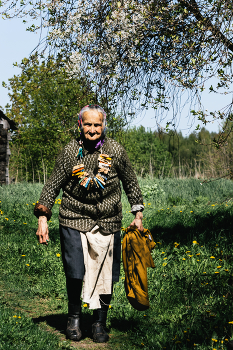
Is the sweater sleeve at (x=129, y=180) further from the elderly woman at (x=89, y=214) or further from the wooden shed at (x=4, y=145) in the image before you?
the wooden shed at (x=4, y=145)

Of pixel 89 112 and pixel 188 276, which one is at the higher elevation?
pixel 89 112

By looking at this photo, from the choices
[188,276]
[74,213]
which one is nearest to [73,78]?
[74,213]

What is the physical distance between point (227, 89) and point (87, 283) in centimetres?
277

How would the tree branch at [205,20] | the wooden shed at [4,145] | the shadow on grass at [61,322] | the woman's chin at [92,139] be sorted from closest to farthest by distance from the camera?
the woman's chin at [92,139], the shadow on grass at [61,322], the tree branch at [205,20], the wooden shed at [4,145]

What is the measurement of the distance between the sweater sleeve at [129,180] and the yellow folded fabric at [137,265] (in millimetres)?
204

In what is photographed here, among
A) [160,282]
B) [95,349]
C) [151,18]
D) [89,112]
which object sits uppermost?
[151,18]

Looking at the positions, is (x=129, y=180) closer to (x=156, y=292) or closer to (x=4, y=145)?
(x=156, y=292)

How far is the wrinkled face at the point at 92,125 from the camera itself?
3.10m

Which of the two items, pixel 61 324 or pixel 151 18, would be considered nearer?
pixel 61 324

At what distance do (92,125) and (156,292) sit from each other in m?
2.02

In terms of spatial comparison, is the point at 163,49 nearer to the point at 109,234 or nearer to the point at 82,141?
the point at 82,141

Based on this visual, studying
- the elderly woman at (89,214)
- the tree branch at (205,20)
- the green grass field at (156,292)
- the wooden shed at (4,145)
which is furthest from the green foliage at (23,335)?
the wooden shed at (4,145)

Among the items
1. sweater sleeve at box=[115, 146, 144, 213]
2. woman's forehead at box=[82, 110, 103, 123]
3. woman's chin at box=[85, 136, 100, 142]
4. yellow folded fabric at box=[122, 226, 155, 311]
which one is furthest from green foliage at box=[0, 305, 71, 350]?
woman's forehead at box=[82, 110, 103, 123]

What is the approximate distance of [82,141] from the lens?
3215 millimetres
